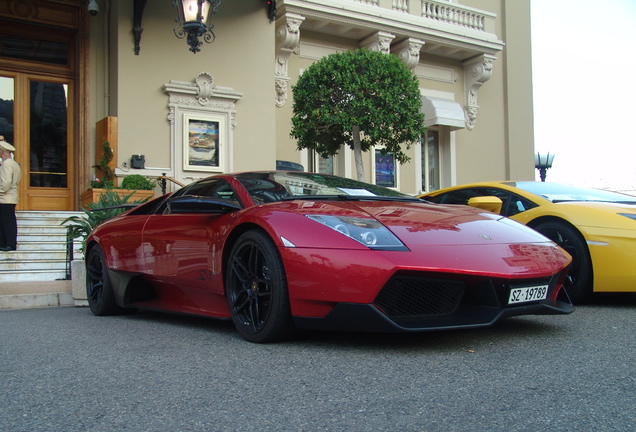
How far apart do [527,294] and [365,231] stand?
96cm

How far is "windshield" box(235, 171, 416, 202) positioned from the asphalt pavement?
0.93m

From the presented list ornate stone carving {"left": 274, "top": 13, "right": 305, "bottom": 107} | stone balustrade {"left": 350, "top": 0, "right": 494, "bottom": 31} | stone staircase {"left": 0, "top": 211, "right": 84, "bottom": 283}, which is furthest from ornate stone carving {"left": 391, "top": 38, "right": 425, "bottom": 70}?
stone staircase {"left": 0, "top": 211, "right": 84, "bottom": 283}

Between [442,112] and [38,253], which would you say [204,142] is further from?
[442,112]

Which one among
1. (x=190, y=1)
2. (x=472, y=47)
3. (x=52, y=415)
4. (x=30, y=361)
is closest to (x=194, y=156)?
(x=190, y=1)

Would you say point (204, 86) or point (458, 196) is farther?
point (204, 86)

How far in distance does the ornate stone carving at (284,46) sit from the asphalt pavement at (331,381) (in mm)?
11635

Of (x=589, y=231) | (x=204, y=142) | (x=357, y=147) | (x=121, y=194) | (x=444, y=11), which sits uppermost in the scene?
(x=444, y=11)

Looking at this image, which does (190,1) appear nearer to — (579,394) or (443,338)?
(443,338)

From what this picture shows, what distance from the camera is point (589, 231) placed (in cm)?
540

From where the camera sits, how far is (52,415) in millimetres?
2455

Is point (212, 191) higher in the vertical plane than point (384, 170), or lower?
lower

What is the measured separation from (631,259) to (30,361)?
4363 mm

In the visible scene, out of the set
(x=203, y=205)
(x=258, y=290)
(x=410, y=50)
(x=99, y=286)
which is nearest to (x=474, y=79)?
(x=410, y=50)

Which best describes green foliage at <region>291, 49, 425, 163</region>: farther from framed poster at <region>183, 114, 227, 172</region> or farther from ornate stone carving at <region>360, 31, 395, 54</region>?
ornate stone carving at <region>360, 31, 395, 54</region>
